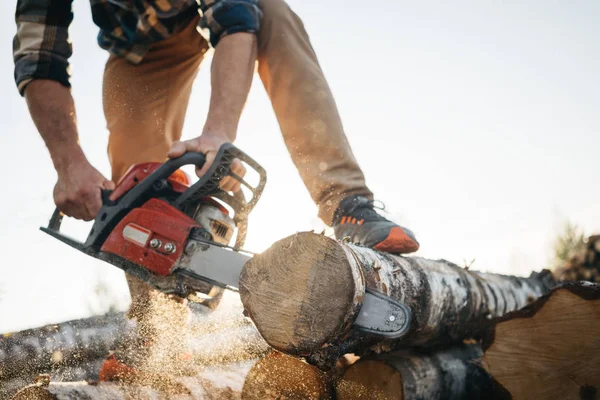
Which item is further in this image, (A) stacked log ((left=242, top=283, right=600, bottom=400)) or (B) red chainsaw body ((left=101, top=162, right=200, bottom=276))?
(B) red chainsaw body ((left=101, top=162, right=200, bottom=276))

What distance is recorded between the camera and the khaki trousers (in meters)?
2.24

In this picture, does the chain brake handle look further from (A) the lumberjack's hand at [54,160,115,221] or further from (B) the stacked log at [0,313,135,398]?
(B) the stacked log at [0,313,135,398]

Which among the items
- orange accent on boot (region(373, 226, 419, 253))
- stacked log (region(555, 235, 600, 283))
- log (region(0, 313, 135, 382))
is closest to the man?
orange accent on boot (region(373, 226, 419, 253))

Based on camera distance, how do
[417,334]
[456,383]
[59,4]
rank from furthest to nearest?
[59,4]
[456,383]
[417,334]

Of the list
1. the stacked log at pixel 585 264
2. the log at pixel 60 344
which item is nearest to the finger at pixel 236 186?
the log at pixel 60 344

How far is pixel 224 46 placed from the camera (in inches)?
83.7

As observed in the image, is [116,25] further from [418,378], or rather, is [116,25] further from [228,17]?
[418,378]

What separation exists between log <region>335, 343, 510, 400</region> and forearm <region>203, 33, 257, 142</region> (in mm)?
1098

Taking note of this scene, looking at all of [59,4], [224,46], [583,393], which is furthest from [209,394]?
[59,4]

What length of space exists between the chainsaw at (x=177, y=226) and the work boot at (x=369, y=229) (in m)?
0.42

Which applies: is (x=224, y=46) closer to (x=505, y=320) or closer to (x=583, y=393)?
(x=505, y=320)

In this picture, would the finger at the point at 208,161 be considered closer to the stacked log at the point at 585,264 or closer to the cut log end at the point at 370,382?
the cut log end at the point at 370,382

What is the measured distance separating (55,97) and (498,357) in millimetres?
2234

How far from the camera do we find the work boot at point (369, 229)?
69.1 inches
